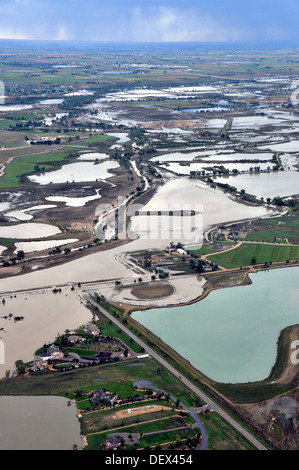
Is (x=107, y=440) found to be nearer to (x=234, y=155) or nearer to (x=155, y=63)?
(x=234, y=155)

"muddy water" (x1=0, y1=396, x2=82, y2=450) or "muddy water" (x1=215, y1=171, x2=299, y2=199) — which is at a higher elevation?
"muddy water" (x1=215, y1=171, x2=299, y2=199)

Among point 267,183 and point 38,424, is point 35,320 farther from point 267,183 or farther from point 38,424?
point 267,183

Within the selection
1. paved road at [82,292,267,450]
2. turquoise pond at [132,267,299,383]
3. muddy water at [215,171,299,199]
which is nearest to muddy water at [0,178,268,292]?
muddy water at [215,171,299,199]

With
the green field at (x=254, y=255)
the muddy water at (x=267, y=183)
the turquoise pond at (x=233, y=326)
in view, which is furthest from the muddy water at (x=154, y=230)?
the turquoise pond at (x=233, y=326)

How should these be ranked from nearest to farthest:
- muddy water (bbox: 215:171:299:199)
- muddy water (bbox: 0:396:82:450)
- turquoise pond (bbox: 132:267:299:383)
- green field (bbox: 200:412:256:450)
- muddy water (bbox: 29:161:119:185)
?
muddy water (bbox: 0:396:82:450) < green field (bbox: 200:412:256:450) < turquoise pond (bbox: 132:267:299:383) < muddy water (bbox: 215:171:299:199) < muddy water (bbox: 29:161:119:185)

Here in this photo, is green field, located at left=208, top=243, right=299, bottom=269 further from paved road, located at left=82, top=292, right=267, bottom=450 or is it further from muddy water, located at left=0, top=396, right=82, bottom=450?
muddy water, located at left=0, top=396, right=82, bottom=450

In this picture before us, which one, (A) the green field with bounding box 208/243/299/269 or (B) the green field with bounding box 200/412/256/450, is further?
(A) the green field with bounding box 208/243/299/269
